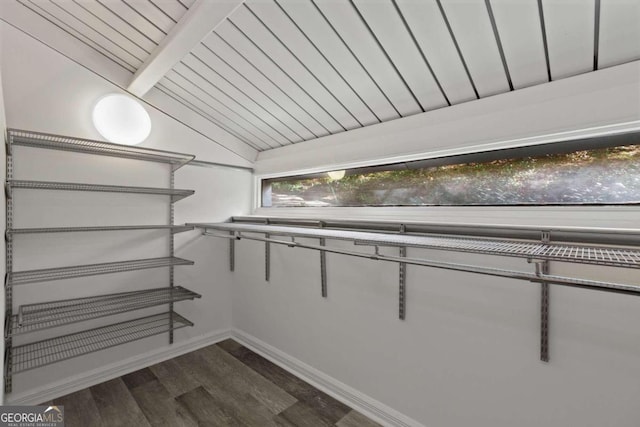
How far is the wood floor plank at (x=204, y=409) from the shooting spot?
165 cm

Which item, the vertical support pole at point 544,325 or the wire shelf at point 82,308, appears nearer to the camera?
the vertical support pole at point 544,325

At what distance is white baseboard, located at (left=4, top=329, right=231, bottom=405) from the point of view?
1.75 meters

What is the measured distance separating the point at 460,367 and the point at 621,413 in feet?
1.74

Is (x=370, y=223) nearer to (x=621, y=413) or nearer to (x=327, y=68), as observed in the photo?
(x=327, y=68)

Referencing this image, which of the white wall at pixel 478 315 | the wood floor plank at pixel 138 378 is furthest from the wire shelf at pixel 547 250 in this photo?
the wood floor plank at pixel 138 378

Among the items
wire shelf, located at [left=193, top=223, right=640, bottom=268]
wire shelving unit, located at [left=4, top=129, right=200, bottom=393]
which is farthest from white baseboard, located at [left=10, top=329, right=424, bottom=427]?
wire shelf, located at [left=193, top=223, right=640, bottom=268]

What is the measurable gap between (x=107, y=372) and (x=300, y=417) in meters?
1.36

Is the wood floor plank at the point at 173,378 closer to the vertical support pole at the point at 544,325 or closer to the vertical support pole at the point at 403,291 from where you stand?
the vertical support pole at the point at 403,291

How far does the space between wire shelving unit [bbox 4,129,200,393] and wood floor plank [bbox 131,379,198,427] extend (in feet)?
1.07

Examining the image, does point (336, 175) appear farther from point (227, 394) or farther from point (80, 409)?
point (80, 409)

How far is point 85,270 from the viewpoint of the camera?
183cm

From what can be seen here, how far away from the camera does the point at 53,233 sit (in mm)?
A: 1789

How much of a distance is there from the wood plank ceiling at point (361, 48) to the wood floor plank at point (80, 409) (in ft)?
6.58

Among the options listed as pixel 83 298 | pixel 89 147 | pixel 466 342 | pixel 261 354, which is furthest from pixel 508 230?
pixel 83 298
